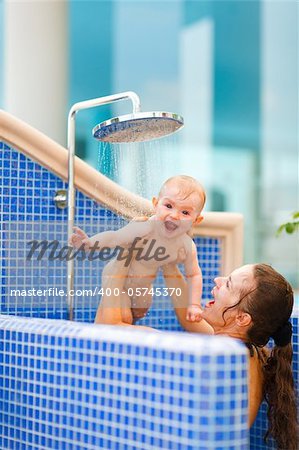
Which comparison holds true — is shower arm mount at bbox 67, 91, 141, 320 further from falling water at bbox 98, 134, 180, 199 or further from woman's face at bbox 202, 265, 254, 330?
woman's face at bbox 202, 265, 254, 330

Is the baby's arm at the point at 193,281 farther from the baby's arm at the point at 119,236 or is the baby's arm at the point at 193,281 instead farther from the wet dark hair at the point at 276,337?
the wet dark hair at the point at 276,337

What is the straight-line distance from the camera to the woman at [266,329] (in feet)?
7.04

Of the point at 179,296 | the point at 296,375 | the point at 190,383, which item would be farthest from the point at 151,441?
the point at 179,296

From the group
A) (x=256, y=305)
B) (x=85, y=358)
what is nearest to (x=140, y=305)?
(x=256, y=305)

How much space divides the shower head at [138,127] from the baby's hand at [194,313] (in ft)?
1.84

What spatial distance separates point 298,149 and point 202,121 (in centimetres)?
90

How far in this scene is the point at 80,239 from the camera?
8.26 ft

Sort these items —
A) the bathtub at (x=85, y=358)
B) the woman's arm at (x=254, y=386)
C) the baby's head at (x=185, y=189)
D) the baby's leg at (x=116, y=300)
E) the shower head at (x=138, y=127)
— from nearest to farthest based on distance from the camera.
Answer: the bathtub at (x=85, y=358) < the woman's arm at (x=254, y=386) < the shower head at (x=138, y=127) < the baby's head at (x=185, y=189) < the baby's leg at (x=116, y=300)

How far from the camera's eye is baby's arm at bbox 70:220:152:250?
2439mm

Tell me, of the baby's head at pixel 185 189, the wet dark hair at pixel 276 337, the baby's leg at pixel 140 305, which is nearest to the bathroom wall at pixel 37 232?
the baby's leg at pixel 140 305

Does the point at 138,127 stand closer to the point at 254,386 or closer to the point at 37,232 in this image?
the point at 37,232

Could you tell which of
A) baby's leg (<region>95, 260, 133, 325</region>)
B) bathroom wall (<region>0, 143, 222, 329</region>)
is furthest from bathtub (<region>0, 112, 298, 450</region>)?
baby's leg (<region>95, 260, 133, 325</region>)

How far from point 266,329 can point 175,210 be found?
48 centimetres

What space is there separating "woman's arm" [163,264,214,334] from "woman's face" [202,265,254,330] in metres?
0.33
